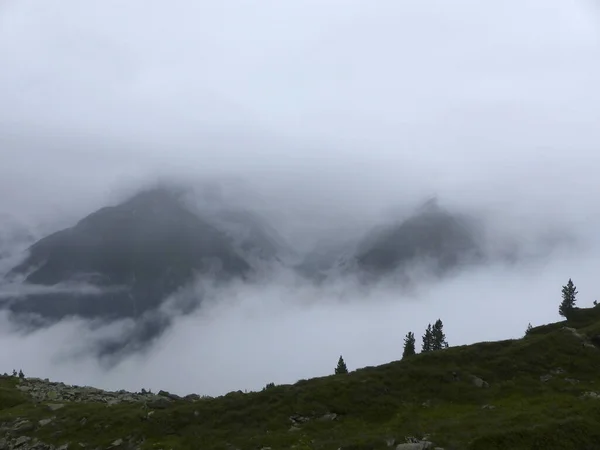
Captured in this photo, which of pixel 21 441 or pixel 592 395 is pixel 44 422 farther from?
pixel 592 395

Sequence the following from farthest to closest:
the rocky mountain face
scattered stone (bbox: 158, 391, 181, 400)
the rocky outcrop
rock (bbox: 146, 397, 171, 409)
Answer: scattered stone (bbox: 158, 391, 181, 400) < the rocky outcrop < rock (bbox: 146, 397, 171, 409) < the rocky mountain face

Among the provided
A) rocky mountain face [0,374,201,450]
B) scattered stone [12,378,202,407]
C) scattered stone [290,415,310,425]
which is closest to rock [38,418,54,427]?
rocky mountain face [0,374,201,450]

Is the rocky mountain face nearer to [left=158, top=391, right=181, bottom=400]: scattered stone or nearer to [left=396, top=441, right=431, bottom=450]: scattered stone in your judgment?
[left=158, top=391, right=181, bottom=400]: scattered stone

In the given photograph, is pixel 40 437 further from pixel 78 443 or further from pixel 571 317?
pixel 571 317

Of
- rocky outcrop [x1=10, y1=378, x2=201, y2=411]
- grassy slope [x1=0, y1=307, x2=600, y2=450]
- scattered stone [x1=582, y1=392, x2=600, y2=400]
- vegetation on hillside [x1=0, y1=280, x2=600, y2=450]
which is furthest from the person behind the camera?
rocky outcrop [x1=10, y1=378, x2=201, y2=411]

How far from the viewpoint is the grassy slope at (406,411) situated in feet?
148

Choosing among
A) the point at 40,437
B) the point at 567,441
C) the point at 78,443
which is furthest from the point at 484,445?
the point at 40,437

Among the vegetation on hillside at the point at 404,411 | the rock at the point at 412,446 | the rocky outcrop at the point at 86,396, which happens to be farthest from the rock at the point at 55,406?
the rock at the point at 412,446

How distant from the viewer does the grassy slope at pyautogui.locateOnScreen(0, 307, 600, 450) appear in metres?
45.0

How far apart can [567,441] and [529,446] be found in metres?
3.25

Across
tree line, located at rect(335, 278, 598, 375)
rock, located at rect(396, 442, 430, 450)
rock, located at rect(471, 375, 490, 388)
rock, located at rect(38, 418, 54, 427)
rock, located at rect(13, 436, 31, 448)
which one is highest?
tree line, located at rect(335, 278, 598, 375)

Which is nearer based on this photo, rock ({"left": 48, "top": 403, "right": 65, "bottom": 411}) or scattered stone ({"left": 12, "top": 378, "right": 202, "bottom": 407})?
rock ({"left": 48, "top": 403, "right": 65, "bottom": 411})

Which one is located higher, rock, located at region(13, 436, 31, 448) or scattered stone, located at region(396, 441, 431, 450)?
rock, located at region(13, 436, 31, 448)

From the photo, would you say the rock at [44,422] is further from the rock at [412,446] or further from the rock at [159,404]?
the rock at [412,446]
